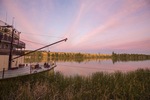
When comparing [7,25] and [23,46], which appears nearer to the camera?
[7,25]

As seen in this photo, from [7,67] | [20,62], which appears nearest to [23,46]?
[20,62]

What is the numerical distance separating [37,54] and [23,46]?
16521 centimetres

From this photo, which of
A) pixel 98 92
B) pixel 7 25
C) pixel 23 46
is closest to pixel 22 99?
pixel 98 92

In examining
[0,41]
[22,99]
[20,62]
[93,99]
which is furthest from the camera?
[20,62]

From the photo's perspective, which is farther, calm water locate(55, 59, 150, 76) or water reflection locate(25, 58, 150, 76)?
water reflection locate(25, 58, 150, 76)

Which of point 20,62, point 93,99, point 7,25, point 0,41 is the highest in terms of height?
point 7,25

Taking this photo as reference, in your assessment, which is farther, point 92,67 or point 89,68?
point 92,67

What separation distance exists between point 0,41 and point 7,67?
178 inches

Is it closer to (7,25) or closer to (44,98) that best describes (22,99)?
(44,98)

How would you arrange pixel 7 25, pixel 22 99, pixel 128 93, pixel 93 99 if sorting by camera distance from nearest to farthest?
pixel 22 99 < pixel 93 99 < pixel 128 93 < pixel 7 25

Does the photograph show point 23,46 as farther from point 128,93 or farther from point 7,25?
point 128,93

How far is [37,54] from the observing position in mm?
195125

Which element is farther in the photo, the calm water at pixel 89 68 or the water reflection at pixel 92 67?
the water reflection at pixel 92 67

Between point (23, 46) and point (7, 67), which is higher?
point (23, 46)
